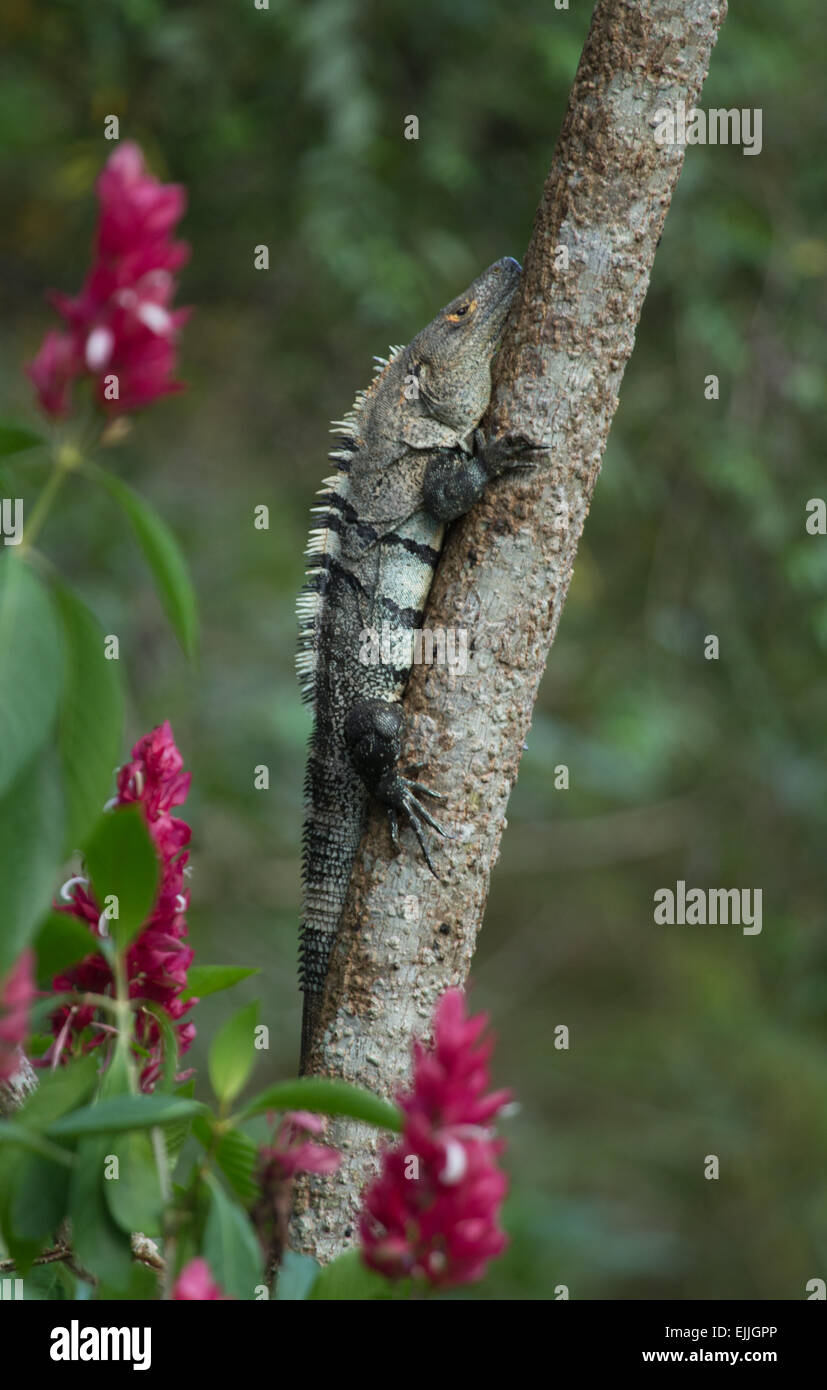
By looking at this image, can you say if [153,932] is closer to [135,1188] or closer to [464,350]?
[135,1188]

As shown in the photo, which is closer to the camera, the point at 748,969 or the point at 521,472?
the point at 521,472

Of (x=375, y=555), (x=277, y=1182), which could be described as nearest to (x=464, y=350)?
(x=375, y=555)

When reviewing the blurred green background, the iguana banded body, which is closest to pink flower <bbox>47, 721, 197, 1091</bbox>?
the iguana banded body

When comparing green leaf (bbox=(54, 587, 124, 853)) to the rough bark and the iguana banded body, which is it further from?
the iguana banded body

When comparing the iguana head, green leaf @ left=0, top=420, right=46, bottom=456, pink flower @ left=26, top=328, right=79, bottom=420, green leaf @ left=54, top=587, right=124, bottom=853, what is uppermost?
the iguana head

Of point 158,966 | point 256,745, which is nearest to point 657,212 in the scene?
point 158,966

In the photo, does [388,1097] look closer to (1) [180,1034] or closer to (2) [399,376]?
(1) [180,1034]
